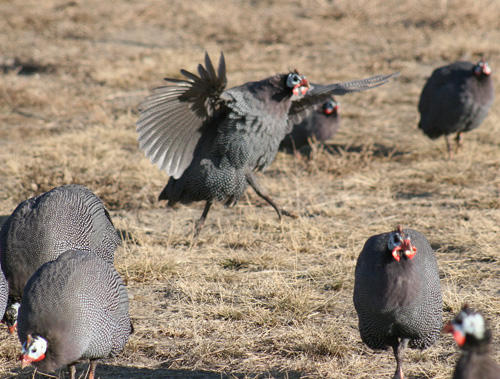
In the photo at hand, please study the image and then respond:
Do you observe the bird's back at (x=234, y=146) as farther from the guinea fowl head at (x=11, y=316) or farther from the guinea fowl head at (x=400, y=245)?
the guinea fowl head at (x=400, y=245)

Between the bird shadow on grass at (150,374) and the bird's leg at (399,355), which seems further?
the bird shadow on grass at (150,374)

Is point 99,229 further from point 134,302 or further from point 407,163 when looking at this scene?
point 407,163

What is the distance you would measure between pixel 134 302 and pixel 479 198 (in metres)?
2.91

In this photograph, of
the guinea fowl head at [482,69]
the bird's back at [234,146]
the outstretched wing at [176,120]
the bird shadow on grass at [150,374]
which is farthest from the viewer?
the guinea fowl head at [482,69]

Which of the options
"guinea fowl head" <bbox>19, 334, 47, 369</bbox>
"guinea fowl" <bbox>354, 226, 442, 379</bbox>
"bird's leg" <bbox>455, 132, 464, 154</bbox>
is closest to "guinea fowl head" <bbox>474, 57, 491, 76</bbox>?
"bird's leg" <bbox>455, 132, 464, 154</bbox>

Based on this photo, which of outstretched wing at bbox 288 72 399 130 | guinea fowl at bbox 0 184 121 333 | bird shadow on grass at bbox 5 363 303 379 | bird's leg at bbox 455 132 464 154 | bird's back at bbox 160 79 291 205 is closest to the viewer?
bird shadow on grass at bbox 5 363 303 379

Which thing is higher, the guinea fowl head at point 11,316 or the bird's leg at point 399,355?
the bird's leg at point 399,355

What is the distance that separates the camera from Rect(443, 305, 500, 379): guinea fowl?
1983 millimetres

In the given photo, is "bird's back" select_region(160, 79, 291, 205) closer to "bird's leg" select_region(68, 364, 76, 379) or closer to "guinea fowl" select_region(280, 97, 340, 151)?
"bird's leg" select_region(68, 364, 76, 379)

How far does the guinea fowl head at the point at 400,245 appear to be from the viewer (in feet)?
8.92

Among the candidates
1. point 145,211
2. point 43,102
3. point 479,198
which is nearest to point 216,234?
point 145,211

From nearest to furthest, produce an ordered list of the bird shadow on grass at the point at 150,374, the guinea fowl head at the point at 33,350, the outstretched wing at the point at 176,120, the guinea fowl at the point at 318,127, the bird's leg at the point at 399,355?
1. the guinea fowl head at the point at 33,350
2. the bird's leg at the point at 399,355
3. the bird shadow on grass at the point at 150,374
4. the outstretched wing at the point at 176,120
5. the guinea fowl at the point at 318,127

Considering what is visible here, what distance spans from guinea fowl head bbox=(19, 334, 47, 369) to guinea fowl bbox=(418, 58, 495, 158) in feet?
15.5

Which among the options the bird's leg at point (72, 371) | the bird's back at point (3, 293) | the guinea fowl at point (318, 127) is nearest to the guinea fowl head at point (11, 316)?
the bird's back at point (3, 293)
